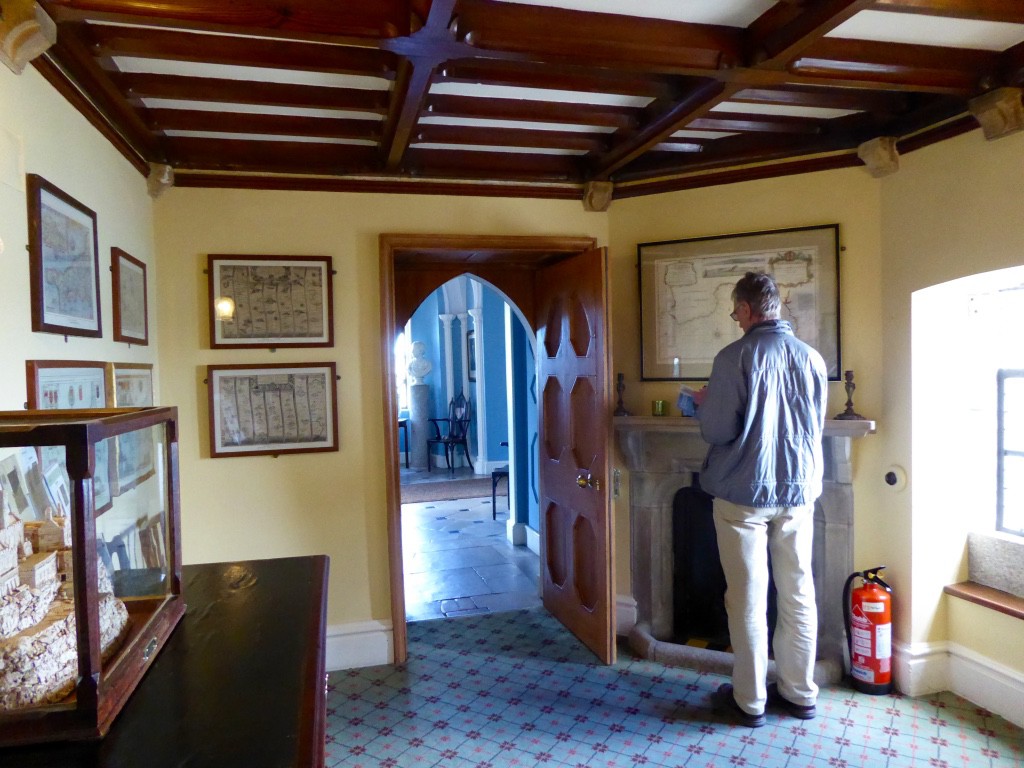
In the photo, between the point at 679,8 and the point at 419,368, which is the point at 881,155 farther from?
the point at 419,368

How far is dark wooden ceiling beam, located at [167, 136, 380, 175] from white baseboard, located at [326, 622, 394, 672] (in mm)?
2265

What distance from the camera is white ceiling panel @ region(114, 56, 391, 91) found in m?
2.23

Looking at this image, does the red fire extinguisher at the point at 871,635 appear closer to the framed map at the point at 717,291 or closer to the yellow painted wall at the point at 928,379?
the yellow painted wall at the point at 928,379

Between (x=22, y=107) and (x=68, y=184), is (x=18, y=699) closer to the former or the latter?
(x=22, y=107)

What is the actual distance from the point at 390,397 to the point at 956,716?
2848 millimetres

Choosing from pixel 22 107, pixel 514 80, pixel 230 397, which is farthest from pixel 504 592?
pixel 22 107

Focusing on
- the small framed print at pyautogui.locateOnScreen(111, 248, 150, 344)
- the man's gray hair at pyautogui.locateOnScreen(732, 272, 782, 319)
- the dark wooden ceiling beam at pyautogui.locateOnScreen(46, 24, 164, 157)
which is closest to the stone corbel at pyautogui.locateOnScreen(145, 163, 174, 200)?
the dark wooden ceiling beam at pyautogui.locateOnScreen(46, 24, 164, 157)

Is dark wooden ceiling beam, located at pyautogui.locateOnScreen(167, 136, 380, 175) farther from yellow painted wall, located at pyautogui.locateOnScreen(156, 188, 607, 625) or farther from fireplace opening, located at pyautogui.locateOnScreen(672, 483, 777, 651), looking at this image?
fireplace opening, located at pyautogui.locateOnScreen(672, 483, 777, 651)

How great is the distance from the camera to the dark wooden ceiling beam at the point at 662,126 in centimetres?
241

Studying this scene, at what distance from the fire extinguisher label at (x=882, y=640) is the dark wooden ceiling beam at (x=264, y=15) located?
3.00m

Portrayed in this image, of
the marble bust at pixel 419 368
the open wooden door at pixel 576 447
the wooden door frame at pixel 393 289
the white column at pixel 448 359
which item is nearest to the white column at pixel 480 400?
the white column at pixel 448 359

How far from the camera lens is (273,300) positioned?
3188 mm

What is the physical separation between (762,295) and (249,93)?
6.89ft

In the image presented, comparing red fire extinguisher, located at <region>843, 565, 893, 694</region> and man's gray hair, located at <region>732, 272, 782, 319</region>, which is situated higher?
man's gray hair, located at <region>732, 272, 782, 319</region>
